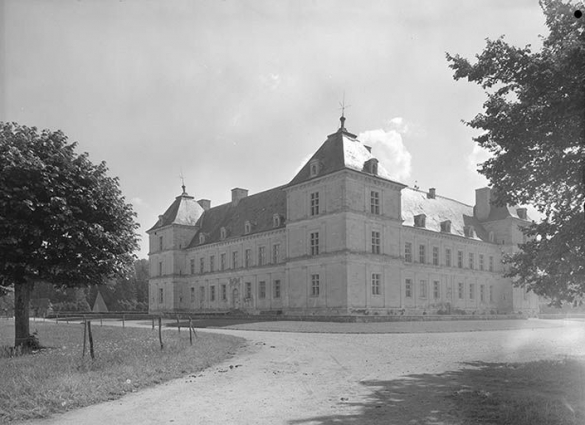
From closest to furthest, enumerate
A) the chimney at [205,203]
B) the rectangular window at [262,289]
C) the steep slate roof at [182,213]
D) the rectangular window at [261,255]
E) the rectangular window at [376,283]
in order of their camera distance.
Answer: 1. the rectangular window at [376,283]
2. the rectangular window at [262,289]
3. the rectangular window at [261,255]
4. the steep slate roof at [182,213]
5. the chimney at [205,203]

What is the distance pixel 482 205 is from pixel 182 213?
36.4m

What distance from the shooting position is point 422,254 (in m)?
54.3

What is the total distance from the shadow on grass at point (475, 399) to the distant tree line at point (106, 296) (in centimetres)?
7096

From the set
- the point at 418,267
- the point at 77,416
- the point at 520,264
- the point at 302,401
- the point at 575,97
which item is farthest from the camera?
the point at 418,267

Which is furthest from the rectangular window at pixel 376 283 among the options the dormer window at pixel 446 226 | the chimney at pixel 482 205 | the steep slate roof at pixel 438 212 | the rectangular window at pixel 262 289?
the chimney at pixel 482 205

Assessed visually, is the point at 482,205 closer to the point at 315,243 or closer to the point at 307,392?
the point at 315,243

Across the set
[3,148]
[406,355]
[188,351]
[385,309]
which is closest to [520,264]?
[406,355]

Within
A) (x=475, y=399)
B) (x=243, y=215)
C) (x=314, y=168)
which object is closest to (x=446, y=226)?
(x=314, y=168)

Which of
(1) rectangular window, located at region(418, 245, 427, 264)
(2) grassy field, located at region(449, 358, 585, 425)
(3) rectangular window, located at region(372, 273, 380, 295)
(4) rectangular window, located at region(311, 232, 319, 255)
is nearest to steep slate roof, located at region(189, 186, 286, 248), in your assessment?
(4) rectangular window, located at region(311, 232, 319, 255)

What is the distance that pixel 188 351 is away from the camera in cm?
1509

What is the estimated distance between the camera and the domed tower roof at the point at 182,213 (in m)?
66.1

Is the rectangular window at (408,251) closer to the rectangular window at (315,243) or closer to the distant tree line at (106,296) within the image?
the rectangular window at (315,243)

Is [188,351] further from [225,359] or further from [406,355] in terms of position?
[406,355]

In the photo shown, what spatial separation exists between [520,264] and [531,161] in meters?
2.77
